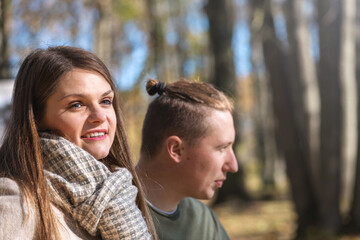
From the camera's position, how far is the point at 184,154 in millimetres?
2457

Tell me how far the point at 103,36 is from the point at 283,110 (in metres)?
4.23

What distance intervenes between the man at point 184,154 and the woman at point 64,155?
2.06ft

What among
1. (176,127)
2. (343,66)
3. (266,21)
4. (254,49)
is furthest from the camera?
(254,49)

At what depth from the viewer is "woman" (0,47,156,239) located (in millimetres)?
1568

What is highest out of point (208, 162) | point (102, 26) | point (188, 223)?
point (102, 26)

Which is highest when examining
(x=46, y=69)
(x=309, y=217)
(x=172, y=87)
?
(x=46, y=69)

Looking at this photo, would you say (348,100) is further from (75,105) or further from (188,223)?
(75,105)

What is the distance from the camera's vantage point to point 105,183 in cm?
169

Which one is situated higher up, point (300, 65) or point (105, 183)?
point (105, 183)

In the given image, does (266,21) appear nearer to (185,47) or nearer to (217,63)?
(217,63)

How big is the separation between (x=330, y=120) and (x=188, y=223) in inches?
226

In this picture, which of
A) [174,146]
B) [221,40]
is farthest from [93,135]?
[221,40]

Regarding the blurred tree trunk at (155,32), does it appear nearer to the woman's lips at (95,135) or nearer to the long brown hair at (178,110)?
the long brown hair at (178,110)

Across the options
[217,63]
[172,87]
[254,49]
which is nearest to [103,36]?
[217,63]
